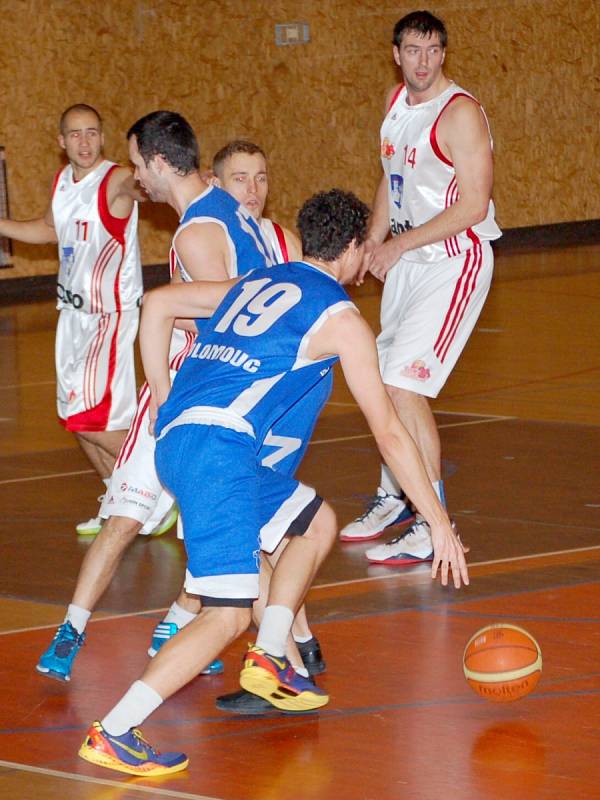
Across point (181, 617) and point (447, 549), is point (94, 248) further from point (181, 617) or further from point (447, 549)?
point (447, 549)

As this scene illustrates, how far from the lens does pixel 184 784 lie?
4461mm

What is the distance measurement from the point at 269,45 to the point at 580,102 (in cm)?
526

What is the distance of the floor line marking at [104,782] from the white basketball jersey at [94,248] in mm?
4048

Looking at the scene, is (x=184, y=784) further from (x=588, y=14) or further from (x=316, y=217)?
(x=588, y=14)

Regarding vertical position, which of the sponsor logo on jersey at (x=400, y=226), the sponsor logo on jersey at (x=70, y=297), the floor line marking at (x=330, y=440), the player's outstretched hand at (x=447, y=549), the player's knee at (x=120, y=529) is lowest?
the floor line marking at (x=330, y=440)

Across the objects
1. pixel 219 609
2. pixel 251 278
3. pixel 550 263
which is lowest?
pixel 550 263

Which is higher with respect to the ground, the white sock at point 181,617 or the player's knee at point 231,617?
the player's knee at point 231,617

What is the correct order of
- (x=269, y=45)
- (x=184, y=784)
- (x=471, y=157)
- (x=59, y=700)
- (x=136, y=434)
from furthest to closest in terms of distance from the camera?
(x=269, y=45)
(x=471, y=157)
(x=136, y=434)
(x=59, y=700)
(x=184, y=784)

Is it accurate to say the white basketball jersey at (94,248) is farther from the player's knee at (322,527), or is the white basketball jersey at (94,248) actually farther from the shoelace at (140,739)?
the shoelace at (140,739)

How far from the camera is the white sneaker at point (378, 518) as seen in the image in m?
7.48

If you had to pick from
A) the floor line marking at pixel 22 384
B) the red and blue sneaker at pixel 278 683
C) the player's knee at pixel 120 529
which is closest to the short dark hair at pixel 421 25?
the player's knee at pixel 120 529

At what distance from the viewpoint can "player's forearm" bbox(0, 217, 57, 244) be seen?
8.44m

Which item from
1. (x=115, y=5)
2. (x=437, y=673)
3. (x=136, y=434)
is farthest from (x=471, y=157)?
(x=115, y=5)

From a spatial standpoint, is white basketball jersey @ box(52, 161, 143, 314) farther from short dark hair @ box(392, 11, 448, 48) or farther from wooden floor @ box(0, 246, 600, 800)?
short dark hair @ box(392, 11, 448, 48)
